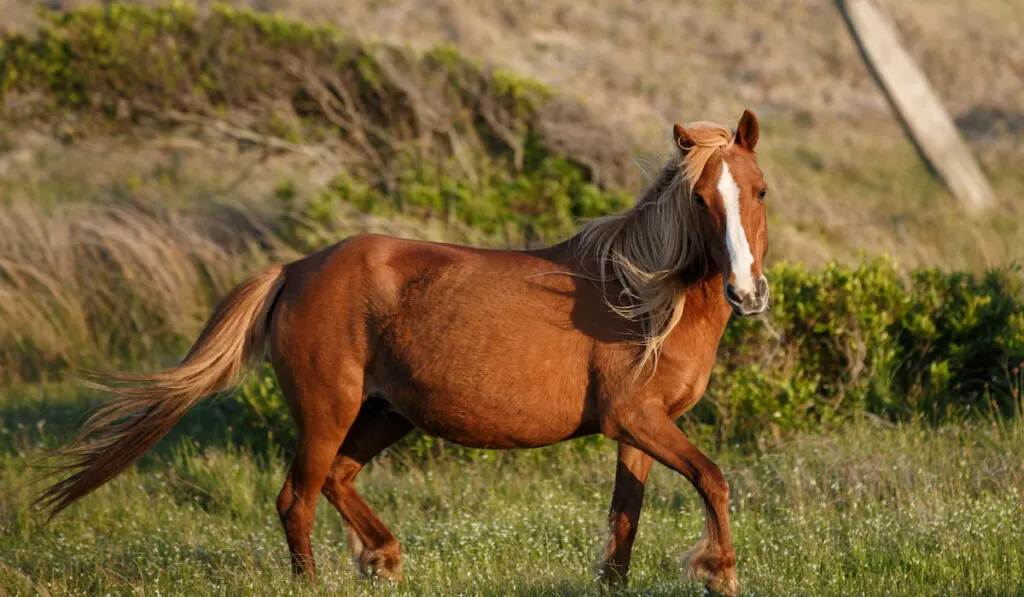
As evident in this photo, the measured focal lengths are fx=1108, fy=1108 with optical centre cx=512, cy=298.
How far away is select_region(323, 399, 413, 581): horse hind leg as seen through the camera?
484 centimetres

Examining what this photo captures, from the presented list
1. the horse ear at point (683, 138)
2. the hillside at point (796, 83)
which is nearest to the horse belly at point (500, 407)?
the horse ear at point (683, 138)

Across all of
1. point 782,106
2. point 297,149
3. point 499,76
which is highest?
point 499,76

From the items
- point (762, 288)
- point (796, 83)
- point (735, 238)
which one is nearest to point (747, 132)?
point (735, 238)

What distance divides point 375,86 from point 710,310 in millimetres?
7432

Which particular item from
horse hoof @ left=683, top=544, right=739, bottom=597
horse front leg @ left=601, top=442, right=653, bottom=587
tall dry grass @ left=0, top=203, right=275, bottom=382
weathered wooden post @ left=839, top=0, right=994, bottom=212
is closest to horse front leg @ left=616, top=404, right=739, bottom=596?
horse hoof @ left=683, top=544, right=739, bottom=597

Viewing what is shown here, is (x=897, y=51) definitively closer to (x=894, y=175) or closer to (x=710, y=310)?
(x=894, y=175)

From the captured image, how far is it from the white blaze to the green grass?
1.28 meters

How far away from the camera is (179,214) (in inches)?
457

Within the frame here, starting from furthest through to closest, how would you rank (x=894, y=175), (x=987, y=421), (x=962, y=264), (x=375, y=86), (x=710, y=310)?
(x=894, y=175)
(x=375, y=86)
(x=962, y=264)
(x=987, y=421)
(x=710, y=310)

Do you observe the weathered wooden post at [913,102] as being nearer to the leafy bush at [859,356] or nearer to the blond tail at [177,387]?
the leafy bush at [859,356]

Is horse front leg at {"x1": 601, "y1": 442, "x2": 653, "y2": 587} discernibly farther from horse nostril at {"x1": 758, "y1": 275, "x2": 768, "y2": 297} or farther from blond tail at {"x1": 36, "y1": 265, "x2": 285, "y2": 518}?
blond tail at {"x1": 36, "y1": 265, "x2": 285, "y2": 518}

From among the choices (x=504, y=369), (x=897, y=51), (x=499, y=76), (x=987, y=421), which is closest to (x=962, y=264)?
(x=987, y=421)

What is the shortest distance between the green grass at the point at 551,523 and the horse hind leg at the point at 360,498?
0.12 meters

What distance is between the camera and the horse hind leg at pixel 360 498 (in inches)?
191
